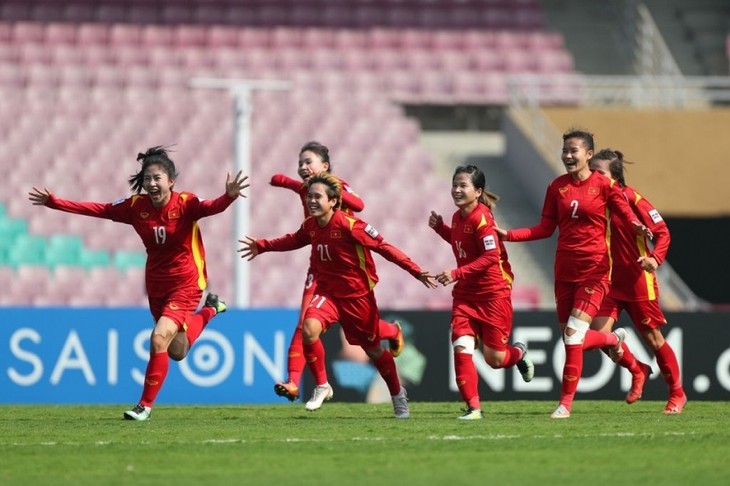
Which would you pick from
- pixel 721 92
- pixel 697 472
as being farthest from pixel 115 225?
pixel 697 472

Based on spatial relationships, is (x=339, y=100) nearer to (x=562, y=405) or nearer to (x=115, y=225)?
(x=115, y=225)

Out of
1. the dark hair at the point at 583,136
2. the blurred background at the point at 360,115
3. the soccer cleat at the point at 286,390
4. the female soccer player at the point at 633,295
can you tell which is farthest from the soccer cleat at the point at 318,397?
the blurred background at the point at 360,115

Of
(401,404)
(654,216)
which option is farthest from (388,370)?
(654,216)

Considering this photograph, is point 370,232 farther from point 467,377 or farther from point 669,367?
point 669,367

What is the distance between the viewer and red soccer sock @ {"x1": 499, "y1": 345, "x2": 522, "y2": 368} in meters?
10.9

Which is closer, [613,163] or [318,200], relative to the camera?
[318,200]

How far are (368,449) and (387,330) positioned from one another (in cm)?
255

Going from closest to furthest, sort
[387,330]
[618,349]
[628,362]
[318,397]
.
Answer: [318,397] → [387,330] → [618,349] → [628,362]

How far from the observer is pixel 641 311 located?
37.7 feet

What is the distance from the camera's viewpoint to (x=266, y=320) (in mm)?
15477

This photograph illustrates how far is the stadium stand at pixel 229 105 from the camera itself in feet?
68.1

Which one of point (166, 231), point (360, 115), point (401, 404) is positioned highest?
point (360, 115)

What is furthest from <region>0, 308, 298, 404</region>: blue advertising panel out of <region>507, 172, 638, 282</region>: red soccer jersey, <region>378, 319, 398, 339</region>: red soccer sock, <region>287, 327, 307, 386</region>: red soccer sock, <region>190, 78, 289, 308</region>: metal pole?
<region>507, 172, 638, 282</region>: red soccer jersey

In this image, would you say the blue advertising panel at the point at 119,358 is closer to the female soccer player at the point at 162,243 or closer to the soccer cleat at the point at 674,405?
the female soccer player at the point at 162,243
